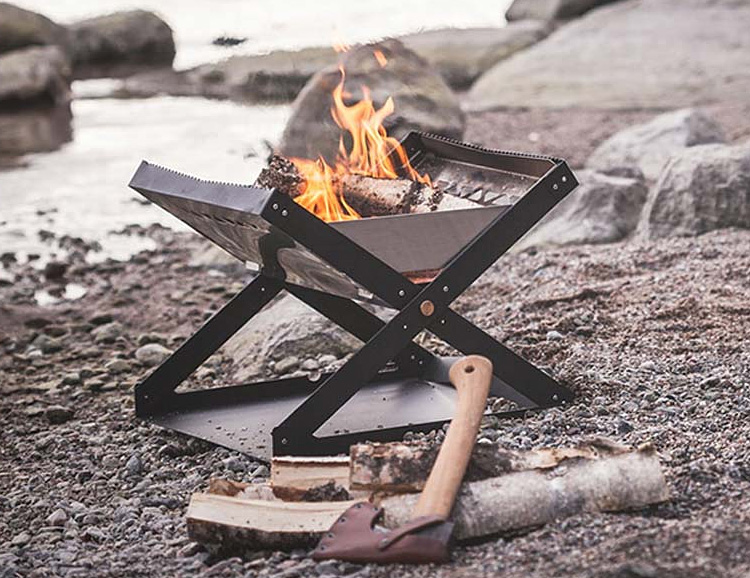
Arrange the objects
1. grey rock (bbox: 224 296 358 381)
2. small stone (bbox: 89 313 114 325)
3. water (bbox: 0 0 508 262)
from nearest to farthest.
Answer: grey rock (bbox: 224 296 358 381), small stone (bbox: 89 313 114 325), water (bbox: 0 0 508 262)

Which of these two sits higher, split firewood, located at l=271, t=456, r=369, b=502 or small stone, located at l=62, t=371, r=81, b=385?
split firewood, located at l=271, t=456, r=369, b=502

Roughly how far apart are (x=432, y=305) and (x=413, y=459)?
0.74 metres

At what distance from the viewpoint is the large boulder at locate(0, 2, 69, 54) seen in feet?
64.5

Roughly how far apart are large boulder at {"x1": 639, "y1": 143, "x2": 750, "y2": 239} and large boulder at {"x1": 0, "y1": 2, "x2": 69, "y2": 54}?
14.6 meters

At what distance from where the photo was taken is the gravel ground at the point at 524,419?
11.0 ft

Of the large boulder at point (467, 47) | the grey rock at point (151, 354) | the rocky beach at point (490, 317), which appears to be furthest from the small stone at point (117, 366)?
the large boulder at point (467, 47)

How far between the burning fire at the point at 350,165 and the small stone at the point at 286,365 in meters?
1.16

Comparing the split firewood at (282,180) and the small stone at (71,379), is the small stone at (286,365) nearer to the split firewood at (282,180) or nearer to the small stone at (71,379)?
the small stone at (71,379)

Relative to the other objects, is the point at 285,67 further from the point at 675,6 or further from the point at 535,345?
the point at 535,345

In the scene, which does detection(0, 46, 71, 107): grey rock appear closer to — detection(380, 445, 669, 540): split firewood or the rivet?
the rivet

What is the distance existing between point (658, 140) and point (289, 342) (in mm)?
4232

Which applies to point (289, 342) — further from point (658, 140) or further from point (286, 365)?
point (658, 140)

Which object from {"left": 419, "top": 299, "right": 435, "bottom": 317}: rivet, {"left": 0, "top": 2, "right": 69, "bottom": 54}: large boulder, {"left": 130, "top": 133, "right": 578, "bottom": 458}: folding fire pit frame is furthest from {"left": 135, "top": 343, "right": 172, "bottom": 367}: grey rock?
{"left": 0, "top": 2, "right": 69, "bottom": 54}: large boulder

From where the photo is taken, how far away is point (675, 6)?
17266 millimetres
